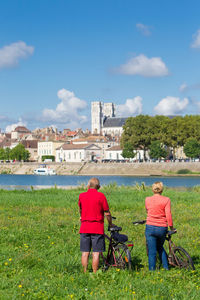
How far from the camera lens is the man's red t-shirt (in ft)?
28.5

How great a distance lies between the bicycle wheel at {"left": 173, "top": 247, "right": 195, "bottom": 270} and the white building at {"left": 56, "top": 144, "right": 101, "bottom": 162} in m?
148

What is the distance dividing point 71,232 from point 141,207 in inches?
296

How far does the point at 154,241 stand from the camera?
9031mm

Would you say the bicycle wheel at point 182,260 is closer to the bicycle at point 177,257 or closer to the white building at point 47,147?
the bicycle at point 177,257

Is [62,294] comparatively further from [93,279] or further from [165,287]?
[165,287]

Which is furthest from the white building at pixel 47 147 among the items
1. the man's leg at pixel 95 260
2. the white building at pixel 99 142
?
the man's leg at pixel 95 260

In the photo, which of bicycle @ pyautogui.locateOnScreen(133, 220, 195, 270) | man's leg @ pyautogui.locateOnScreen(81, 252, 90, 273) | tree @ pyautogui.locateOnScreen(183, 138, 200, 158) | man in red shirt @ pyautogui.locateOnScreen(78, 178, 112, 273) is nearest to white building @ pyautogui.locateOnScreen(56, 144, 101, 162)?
tree @ pyautogui.locateOnScreen(183, 138, 200, 158)

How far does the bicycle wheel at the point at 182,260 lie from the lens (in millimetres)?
Answer: 9251

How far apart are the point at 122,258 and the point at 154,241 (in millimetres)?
771

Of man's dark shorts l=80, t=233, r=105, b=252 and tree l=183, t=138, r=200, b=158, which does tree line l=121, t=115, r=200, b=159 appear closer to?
tree l=183, t=138, r=200, b=158

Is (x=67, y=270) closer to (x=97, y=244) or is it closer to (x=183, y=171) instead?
(x=97, y=244)

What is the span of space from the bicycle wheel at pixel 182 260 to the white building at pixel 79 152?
486 feet

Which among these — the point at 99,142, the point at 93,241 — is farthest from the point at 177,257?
the point at 99,142

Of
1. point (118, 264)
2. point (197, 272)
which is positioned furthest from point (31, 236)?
point (197, 272)
